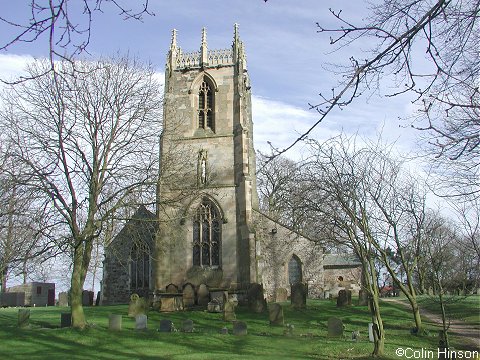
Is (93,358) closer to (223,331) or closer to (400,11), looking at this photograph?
(223,331)

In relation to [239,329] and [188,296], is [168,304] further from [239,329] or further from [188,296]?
[239,329]

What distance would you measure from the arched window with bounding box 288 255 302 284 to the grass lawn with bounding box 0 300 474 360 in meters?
13.5

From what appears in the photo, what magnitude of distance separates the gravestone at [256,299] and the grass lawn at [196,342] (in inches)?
112

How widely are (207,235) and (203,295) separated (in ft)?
11.8

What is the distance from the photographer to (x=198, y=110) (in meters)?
28.2

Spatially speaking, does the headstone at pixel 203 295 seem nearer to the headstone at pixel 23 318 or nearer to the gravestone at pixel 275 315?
the gravestone at pixel 275 315

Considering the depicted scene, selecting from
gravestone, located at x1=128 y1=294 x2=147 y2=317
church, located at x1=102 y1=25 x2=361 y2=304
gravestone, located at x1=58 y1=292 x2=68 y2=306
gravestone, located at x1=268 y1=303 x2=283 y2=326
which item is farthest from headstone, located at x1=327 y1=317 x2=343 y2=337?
gravestone, located at x1=58 y1=292 x2=68 y2=306

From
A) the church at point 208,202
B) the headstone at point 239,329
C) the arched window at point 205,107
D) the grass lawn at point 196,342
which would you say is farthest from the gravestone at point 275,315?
the arched window at point 205,107

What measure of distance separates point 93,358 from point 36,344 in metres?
2.79

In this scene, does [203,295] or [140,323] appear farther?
[203,295]

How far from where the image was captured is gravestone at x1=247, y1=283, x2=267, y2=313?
71.2 ft

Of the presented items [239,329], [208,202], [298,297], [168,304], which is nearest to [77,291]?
[239,329]

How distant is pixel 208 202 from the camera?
2639cm

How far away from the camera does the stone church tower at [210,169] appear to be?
2491cm
